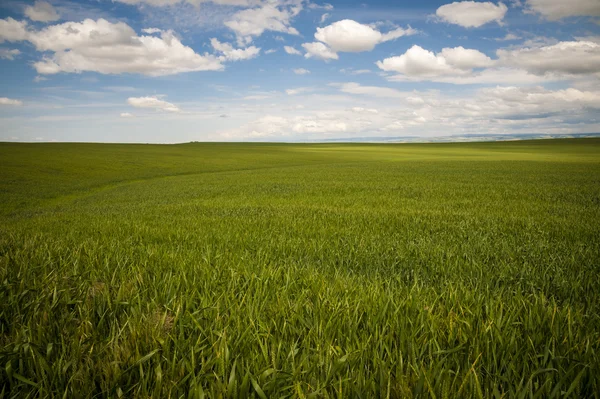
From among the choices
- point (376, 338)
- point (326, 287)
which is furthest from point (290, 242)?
point (376, 338)

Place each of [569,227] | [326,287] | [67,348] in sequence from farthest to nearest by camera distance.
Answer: [569,227], [326,287], [67,348]

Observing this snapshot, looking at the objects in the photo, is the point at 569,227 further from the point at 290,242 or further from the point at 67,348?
the point at 67,348

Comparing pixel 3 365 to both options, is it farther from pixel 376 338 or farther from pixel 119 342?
pixel 376 338

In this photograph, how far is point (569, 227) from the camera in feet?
23.6

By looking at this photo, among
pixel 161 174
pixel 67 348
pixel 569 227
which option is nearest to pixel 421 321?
pixel 67 348

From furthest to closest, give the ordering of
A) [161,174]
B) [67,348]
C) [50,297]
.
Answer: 1. [161,174]
2. [50,297]
3. [67,348]

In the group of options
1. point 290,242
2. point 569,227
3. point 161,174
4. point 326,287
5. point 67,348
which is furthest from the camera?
point 161,174

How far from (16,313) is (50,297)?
0.29 meters

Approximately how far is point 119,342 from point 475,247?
18.2 feet

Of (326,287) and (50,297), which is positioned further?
(326,287)

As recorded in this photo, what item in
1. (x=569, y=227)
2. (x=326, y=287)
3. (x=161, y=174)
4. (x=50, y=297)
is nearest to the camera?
(x=50, y=297)

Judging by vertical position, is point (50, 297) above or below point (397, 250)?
above

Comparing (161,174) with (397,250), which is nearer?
(397,250)

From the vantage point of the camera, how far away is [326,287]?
10.2ft
